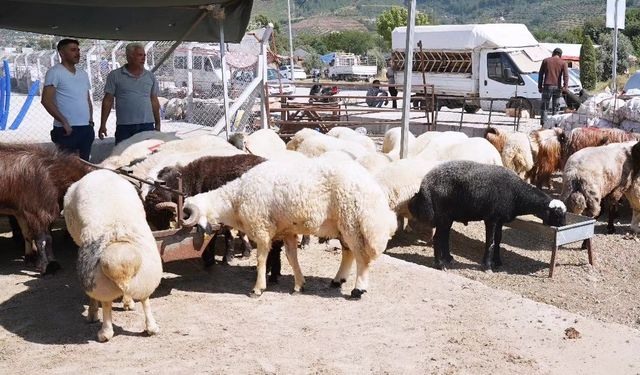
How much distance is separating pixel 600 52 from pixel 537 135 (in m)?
41.1

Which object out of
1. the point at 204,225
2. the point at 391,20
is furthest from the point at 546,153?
the point at 391,20

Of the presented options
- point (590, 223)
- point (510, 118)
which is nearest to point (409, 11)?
point (590, 223)

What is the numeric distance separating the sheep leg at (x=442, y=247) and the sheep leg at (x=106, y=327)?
4407 mm

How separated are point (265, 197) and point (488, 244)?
131 inches

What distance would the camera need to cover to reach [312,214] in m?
6.70

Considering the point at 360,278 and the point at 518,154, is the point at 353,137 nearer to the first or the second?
the point at 518,154

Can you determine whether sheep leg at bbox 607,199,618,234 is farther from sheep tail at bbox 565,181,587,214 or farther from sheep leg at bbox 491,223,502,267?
sheep leg at bbox 491,223,502,267

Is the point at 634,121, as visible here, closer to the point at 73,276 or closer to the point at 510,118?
the point at 510,118

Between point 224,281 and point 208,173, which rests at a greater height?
point 208,173

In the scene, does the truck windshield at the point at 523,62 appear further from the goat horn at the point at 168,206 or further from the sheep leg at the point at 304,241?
the goat horn at the point at 168,206

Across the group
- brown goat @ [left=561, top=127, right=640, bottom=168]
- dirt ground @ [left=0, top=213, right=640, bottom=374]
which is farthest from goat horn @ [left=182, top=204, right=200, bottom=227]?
brown goat @ [left=561, top=127, right=640, bottom=168]

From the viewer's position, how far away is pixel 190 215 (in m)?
6.72

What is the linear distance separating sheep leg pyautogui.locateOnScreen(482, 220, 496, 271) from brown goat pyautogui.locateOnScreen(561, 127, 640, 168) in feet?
13.9

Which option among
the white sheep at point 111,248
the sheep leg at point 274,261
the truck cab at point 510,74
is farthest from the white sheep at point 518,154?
the truck cab at point 510,74
